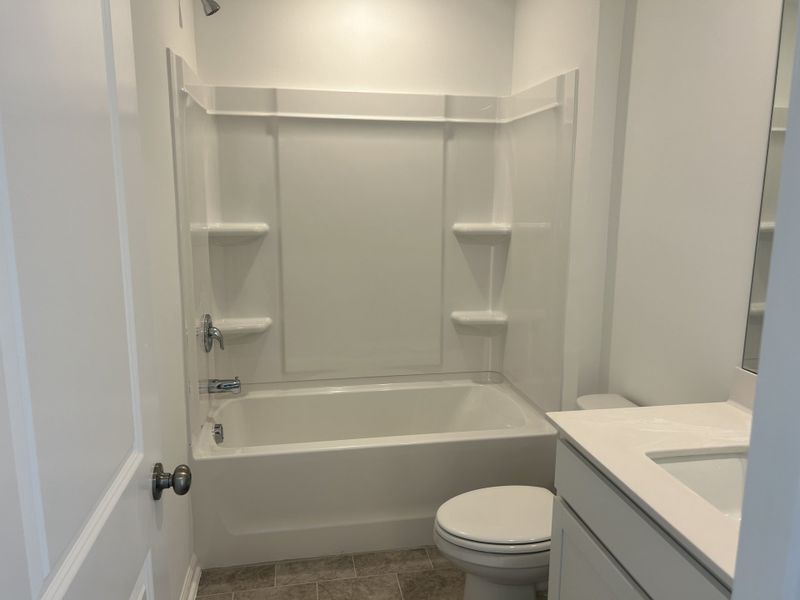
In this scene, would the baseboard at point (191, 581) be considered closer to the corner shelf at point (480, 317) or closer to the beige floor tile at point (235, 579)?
the beige floor tile at point (235, 579)

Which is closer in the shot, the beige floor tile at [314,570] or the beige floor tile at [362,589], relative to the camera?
the beige floor tile at [362,589]

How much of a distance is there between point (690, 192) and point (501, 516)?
119 cm

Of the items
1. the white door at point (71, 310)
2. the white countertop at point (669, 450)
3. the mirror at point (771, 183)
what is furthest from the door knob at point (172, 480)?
the mirror at point (771, 183)

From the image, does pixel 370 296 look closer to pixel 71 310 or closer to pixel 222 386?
pixel 222 386

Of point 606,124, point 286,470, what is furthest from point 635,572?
point 606,124

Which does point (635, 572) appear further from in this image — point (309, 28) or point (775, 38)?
point (309, 28)

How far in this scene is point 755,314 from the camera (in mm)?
1577

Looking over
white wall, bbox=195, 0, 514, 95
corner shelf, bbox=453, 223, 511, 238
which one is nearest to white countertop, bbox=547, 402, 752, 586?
corner shelf, bbox=453, 223, 511, 238

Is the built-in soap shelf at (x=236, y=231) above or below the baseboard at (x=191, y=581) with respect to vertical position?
above

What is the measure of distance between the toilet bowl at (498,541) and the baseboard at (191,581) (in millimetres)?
968

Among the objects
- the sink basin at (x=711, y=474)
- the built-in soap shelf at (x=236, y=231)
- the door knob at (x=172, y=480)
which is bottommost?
the sink basin at (x=711, y=474)

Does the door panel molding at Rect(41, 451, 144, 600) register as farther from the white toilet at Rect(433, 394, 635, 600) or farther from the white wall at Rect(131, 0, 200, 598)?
the white toilet at Rect(433, 394, 635, 600)

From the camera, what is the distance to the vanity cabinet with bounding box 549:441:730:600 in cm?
100

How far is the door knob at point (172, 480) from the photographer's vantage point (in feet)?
3.24
